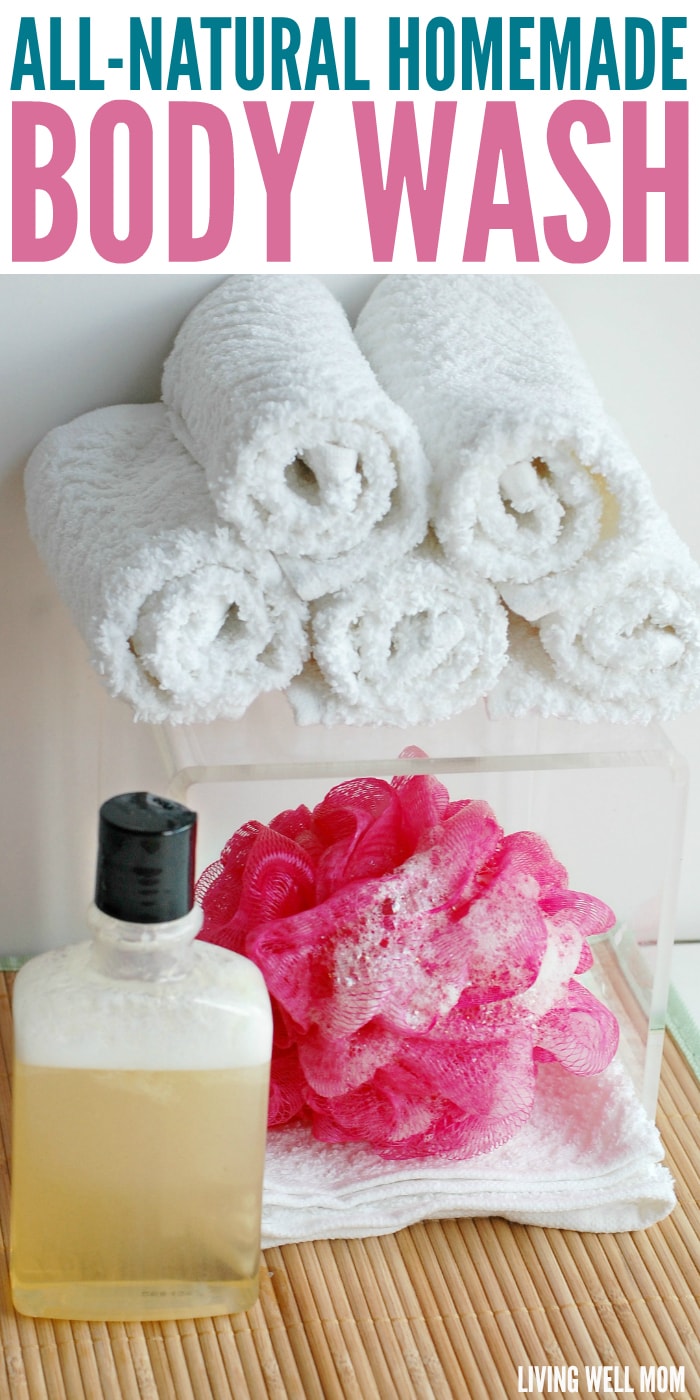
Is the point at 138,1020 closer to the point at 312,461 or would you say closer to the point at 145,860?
the point at 145,860

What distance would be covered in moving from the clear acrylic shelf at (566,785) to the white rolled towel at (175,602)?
46mm

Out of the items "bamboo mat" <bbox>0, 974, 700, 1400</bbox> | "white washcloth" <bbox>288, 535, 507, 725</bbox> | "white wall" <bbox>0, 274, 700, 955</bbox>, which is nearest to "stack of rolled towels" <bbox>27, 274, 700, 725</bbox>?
"white washcloth" <bbox>288, 535, 507, 725</bbox>

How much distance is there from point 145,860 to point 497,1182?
0.83 ft

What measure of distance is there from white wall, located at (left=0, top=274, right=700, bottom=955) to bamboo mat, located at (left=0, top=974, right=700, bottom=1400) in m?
0.21

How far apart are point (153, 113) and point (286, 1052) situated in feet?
1.44

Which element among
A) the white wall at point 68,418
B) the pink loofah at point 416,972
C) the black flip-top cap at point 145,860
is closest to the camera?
the black flip-top cap at point 145,860

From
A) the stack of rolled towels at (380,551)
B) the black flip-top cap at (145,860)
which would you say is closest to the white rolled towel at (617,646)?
the stack of rolled towels at (380,551)

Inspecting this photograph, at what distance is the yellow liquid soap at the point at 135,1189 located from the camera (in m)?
0.57

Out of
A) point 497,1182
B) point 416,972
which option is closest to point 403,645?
point 416,972

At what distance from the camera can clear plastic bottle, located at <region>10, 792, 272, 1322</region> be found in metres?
0.56

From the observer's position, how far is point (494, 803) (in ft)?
2.92

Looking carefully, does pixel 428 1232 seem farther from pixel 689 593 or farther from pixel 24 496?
pixel 24 496

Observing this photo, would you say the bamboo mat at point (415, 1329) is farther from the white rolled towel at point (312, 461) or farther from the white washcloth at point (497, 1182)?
the white rolled towel at point (312, 461)

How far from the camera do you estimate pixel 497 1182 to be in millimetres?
675
